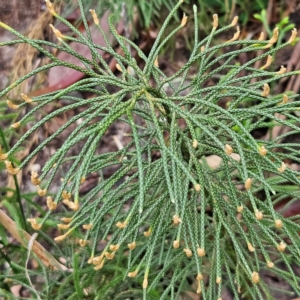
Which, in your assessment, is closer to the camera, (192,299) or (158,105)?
(158,105)

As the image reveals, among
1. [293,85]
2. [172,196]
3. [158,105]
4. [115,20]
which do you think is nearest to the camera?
[172,196]

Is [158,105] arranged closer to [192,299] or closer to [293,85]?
[192,299]

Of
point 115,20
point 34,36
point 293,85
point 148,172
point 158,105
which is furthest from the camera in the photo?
point 34,36

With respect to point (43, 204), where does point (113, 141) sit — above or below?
above

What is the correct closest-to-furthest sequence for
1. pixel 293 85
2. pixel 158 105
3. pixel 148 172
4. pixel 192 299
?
pixel 158 105 < pixel 148 172 < pixel 192 299 < pixel 293 85

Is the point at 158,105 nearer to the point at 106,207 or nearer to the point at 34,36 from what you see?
the point at 106,207

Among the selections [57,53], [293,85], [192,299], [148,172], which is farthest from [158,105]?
[57,53]

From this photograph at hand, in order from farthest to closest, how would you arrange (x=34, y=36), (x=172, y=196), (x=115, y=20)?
(x=34, y=36), (x=115, y=20), (x=172, y=196)

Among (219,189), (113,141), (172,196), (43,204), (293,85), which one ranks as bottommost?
(172,196)

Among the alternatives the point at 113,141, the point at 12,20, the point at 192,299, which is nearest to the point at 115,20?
the point at 113,141
